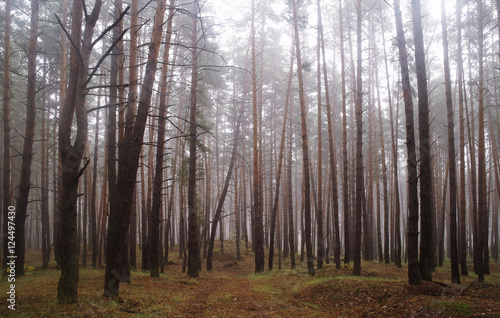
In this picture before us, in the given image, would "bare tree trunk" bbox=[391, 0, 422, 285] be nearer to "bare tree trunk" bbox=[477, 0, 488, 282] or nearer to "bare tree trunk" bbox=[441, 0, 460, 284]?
"bare tree trunk" bbox=[441, 0, 460, 284]

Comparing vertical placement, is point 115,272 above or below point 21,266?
above

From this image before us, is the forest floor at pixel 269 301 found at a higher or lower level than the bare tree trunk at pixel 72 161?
lower

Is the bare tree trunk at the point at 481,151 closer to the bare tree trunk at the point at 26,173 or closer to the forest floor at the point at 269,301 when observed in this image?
the forest floor at the point at 269,301

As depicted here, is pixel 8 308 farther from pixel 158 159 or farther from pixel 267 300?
pixel 158 159

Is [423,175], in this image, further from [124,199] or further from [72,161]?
[72,161]

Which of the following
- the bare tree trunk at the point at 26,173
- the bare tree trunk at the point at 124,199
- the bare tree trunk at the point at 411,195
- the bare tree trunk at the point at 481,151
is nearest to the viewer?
the bare tree trunk at the point at 124,199

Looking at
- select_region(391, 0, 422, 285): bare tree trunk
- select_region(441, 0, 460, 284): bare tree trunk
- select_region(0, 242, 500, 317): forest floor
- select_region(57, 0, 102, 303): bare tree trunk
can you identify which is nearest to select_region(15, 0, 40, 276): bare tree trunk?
select_region(0, 242, 500, 317): forest floor

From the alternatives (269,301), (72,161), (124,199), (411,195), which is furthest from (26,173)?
(411,195)

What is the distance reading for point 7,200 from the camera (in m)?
11.4

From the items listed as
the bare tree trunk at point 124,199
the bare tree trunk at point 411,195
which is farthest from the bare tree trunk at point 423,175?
the bare tree trunk at point 124,199

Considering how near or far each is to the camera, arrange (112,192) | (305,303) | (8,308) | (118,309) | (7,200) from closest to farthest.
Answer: (8,308) < (118,309) < (305,303) < (112,192) < (7,200)

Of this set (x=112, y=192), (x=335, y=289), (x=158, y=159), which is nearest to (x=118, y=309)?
(x=112, y=192)

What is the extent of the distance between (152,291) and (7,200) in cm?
704

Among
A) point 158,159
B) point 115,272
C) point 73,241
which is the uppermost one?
point 158,159
